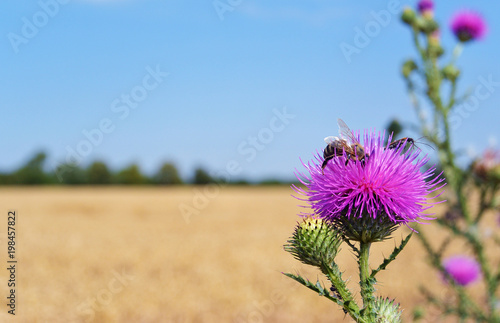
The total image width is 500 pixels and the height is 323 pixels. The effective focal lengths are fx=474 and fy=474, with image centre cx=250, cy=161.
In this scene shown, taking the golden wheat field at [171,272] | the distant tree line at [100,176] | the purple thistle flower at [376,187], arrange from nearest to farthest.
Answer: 1. the purple thistle flower at [376,187]
2. the golden wheat field at [171,272]
3. the distant tree line at [100,176]

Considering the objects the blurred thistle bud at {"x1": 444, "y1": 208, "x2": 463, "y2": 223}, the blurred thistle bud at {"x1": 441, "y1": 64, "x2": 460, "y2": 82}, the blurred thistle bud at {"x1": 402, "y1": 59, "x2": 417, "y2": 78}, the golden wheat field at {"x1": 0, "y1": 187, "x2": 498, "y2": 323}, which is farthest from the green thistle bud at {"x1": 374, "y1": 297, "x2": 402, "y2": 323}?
the blurred thistle bud at {"x1": 402, "y1": 59, "x2": 417, "y2": 78}

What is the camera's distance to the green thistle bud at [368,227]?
209 centimetres

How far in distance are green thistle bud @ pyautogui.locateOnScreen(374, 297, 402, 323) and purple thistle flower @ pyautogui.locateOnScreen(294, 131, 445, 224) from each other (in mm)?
352

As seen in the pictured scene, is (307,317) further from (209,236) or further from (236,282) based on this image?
(209,236)

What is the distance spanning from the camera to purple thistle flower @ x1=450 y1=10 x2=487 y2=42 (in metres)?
5.29

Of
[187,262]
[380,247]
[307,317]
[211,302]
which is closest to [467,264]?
[307,317]

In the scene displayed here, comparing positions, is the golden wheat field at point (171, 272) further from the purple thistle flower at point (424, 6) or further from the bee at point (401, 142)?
the purple thistle flower at point (424, 6)

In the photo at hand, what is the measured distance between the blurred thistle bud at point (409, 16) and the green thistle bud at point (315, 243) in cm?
344

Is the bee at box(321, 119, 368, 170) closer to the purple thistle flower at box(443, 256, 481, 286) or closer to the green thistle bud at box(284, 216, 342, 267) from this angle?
the green thistle bud at box(284, 216, 342, 267)

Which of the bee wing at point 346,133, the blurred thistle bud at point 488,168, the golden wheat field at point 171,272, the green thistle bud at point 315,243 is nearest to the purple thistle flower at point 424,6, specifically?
the blurred thistle bud at point 488,168

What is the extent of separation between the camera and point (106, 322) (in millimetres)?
9656

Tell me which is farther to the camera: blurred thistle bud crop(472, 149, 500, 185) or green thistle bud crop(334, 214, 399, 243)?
blurred thistle bud crop(472, 149, 500, 185)

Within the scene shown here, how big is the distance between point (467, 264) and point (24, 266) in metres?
13.6

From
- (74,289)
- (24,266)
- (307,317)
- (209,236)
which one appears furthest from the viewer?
(209,236)
